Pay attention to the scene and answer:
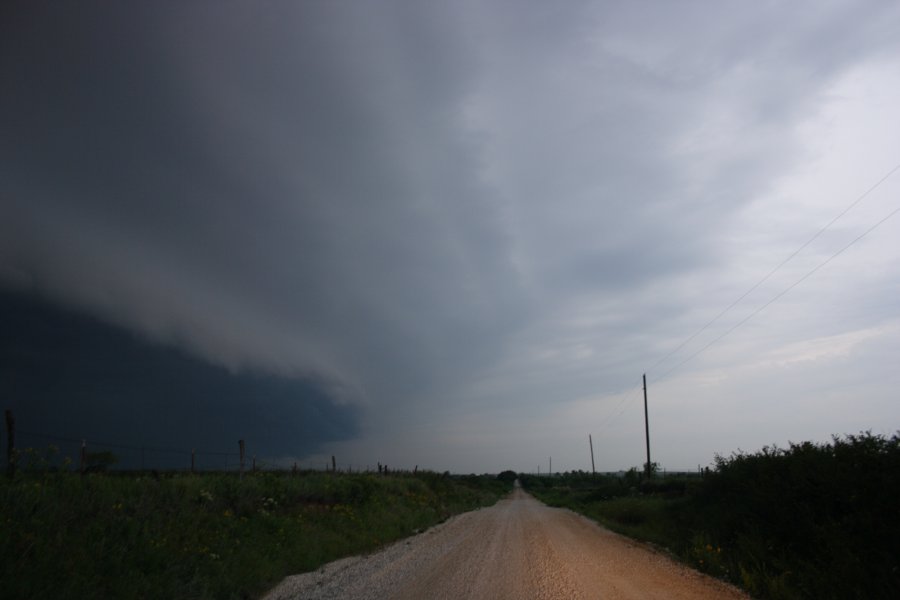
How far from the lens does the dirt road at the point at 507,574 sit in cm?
1040

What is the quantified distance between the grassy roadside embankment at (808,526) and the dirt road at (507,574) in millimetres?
942

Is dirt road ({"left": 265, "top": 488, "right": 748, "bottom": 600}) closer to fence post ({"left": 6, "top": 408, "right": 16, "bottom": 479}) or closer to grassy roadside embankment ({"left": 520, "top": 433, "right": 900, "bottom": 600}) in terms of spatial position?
grassy roadside embankment ({"left": 520, "top": 433, "right": 900, "bottom": 600})

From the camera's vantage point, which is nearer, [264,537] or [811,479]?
[811,479]

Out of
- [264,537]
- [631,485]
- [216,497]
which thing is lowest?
[631,485]

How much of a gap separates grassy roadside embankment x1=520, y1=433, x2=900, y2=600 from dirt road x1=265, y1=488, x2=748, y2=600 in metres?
0.94

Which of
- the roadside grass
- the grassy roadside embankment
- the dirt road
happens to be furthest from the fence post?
the grassy roadside embankment

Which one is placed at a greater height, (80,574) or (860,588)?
(80,574)

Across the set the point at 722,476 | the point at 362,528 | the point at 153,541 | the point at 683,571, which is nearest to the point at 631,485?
the point at 722,476

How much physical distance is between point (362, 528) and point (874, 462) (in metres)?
15.4

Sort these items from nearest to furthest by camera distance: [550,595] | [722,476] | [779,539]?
[550,595]
[779,539]
[722,476]

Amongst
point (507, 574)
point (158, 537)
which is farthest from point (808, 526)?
point (158, 537)

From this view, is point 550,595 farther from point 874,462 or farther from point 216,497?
point 216,497

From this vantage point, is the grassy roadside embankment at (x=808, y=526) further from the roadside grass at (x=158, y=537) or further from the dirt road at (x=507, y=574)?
the roadside grass at (x=158, y=537)

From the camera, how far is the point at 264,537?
1430 cm
